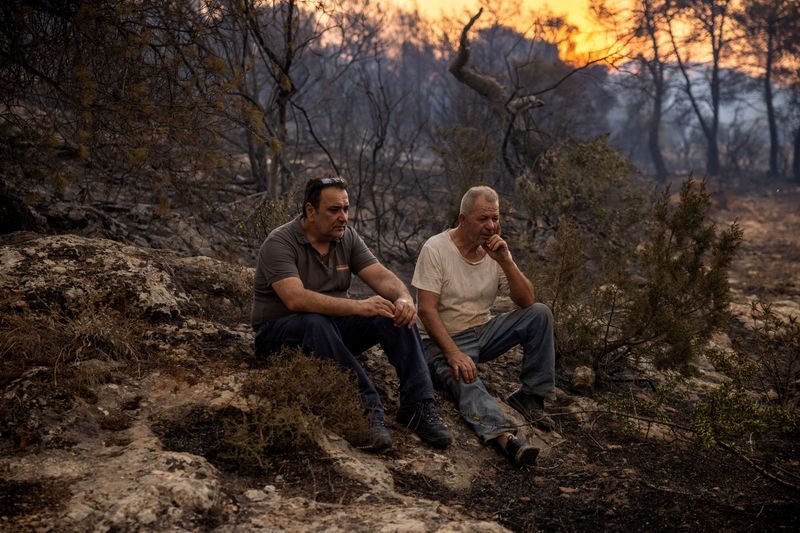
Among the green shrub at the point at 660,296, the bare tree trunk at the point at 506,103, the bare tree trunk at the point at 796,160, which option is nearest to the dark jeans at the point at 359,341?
the green shrub at the point at 660,296

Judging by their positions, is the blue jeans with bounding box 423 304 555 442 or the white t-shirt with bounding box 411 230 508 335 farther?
the white t-shirt with bounding box 411 230 508 335

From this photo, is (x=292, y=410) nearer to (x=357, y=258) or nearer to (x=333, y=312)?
(x=333, y=312)

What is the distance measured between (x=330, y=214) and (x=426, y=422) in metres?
1.19

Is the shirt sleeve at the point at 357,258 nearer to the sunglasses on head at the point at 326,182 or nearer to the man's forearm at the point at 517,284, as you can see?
the sunglasses on head at the point at 326,182

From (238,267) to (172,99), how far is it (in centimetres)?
134

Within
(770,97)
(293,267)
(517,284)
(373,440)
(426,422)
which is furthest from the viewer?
(770,97)

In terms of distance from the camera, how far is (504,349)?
4.25m

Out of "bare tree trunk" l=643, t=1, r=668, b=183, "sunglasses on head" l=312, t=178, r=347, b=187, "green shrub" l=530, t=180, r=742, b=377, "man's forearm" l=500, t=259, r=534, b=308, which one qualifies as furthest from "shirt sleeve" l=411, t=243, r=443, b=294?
"bare tree trunk" l=643, t=1, r=668, b=183

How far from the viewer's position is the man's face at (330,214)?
3812 millimetres

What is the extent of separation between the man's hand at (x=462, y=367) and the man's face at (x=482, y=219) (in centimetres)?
70

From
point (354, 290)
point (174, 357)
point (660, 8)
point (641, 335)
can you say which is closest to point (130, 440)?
point (174, 357)

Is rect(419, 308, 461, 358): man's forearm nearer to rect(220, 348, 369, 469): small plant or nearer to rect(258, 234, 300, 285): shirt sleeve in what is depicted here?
rect(220, 348, 369, 469): small plant

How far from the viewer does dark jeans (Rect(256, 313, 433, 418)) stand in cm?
357

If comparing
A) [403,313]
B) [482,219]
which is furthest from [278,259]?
[482,219]
